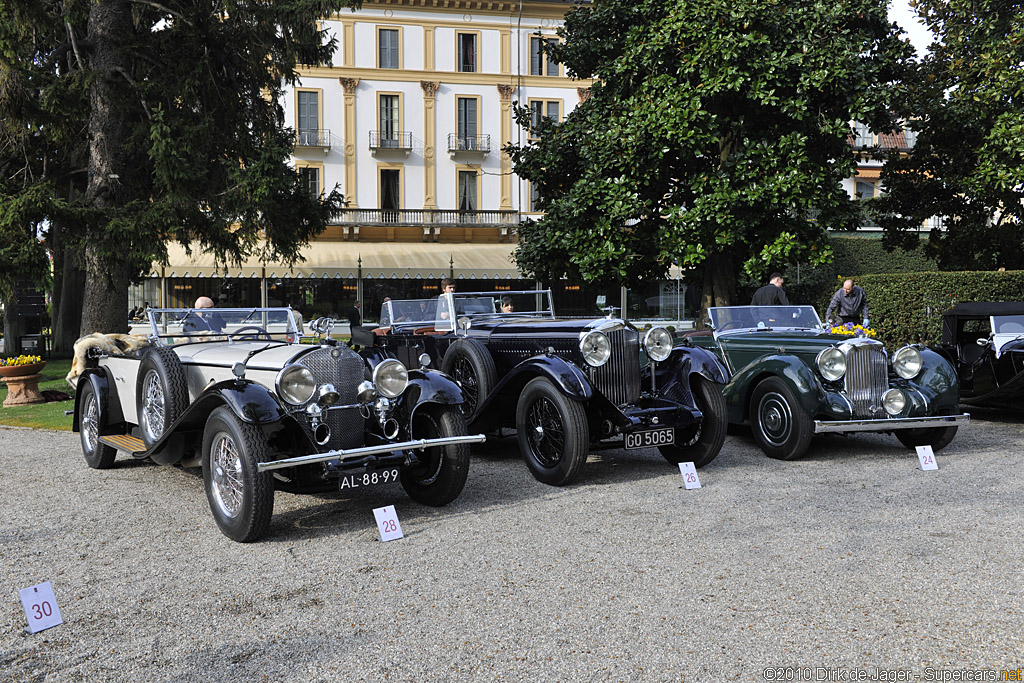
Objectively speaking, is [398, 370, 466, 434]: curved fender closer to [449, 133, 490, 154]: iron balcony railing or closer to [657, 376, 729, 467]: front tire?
[657, 376, 729, 467]: front tire

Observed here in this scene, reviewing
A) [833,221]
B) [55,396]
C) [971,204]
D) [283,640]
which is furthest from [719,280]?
[283,640]

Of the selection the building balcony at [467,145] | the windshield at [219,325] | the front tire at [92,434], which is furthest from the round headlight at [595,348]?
the building balcony at [467,145]

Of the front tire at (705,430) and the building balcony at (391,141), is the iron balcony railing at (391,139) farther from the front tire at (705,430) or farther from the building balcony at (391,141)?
the front tire at (705,430)

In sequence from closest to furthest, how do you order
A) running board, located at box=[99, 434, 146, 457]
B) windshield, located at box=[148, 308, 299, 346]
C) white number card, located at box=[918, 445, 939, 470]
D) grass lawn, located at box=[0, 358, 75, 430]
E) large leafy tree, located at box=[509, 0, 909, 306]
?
running board, located at box=[99, 434, 146, 457], white number card, located at box=[918, 445, 939, 470], windshield, located at box=[148, 308, 299, 346], grass lawn, located at box=[0, 358, 75, 430], large leafy tree, located at box=[509, 0, 909, 306]

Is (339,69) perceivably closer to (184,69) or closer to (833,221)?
(184,69)

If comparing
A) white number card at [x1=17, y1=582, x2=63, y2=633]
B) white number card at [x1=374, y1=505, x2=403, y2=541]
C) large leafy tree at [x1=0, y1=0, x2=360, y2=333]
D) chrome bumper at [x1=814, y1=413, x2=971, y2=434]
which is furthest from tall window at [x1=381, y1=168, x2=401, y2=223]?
white number card at [x1=17, y1=582, x2=63, y2=633]

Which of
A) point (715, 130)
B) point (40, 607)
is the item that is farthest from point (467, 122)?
point (40, 607)

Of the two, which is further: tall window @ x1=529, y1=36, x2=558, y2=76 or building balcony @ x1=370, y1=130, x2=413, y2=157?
tall window @ x1=529, y1=36, x2=558, y2=76

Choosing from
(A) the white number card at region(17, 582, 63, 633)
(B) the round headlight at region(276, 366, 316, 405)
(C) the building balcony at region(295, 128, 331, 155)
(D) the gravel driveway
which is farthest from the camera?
(C) the building balcony at region(295, 128, 331, 155)

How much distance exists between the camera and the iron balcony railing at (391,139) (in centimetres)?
3459

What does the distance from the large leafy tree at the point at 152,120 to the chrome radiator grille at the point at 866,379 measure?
34.1ft

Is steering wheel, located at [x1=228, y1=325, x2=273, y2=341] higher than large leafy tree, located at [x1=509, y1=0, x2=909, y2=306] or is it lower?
lower

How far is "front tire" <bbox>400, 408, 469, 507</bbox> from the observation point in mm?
5445

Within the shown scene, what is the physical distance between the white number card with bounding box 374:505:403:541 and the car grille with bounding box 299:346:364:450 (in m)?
0.70
